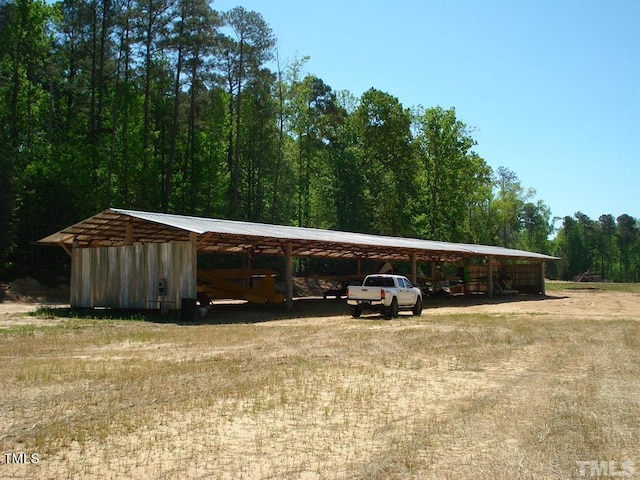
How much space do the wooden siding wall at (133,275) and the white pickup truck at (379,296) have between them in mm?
6212

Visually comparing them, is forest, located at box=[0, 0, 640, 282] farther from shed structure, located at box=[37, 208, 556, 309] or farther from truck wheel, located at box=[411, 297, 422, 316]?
truck wheel, located at box=[411, 297, 422, 316]

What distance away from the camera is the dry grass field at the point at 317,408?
5.70 m

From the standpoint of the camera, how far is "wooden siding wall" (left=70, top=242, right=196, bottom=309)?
2234cm

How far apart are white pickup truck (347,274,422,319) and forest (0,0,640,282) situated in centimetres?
1786

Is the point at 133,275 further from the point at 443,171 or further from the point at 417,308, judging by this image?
the point at 443,171

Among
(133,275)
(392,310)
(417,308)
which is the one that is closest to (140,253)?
(133,275)

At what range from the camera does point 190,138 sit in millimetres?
48125

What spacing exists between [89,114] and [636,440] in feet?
150

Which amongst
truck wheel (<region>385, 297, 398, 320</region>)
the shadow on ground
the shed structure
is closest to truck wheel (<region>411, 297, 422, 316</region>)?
the shadow on ground

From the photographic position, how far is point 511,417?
7504mm

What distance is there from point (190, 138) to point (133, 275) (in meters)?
26.2

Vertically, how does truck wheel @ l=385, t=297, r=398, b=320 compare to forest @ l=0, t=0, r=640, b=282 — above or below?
below

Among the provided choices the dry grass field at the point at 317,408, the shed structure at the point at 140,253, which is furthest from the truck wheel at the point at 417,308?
the dry grass field at the point at 317,408

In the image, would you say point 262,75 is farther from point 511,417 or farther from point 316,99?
point 511,417
